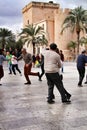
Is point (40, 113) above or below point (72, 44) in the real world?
above

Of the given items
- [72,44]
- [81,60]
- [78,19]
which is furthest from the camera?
[72,44]

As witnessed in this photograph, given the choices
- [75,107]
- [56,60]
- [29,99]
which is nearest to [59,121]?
[75,107]

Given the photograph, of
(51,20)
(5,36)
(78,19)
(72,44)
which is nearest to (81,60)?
(78,19)

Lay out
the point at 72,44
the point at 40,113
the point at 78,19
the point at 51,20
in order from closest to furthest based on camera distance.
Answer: the point at 40,113
the point at 78,19
the point at 72,44
the point at 51,20

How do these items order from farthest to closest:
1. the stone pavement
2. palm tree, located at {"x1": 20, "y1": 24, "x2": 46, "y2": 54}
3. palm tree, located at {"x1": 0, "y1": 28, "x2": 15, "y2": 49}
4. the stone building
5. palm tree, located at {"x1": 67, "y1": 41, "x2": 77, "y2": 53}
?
palm tree, located at {"x1": 0, "y1": 28, "x2": 15, "y2": 49}
the stone building
palm tree, located at {"x1": 67, "y1": 41, "x2": 77, "y2": 53}
palm tree, located at {"x1": 20, "y1": 24, "x2": 46, "y2": 54}
the stone pavement

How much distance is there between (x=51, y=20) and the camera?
68.3 metres

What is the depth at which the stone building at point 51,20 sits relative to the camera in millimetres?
63094

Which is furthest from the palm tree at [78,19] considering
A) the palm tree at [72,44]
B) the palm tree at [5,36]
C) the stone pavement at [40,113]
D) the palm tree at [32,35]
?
the stone pavement at [40,113]

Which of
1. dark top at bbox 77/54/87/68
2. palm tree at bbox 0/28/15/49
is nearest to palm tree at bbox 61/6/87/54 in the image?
palm tree at bbox 0/28/15/49

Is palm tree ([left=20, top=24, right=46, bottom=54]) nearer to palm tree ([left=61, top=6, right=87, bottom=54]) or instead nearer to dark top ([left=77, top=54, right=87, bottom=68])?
palm tree ([left=61, top=6, right=87, bottom=54])

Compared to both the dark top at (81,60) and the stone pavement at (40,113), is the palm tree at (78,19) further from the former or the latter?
the stone pavement at (40,113)

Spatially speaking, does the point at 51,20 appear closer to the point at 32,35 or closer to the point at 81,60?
the point at 32,35

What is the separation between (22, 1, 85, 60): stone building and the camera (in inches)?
2484

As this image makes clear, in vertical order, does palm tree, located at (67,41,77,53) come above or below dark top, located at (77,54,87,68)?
below
